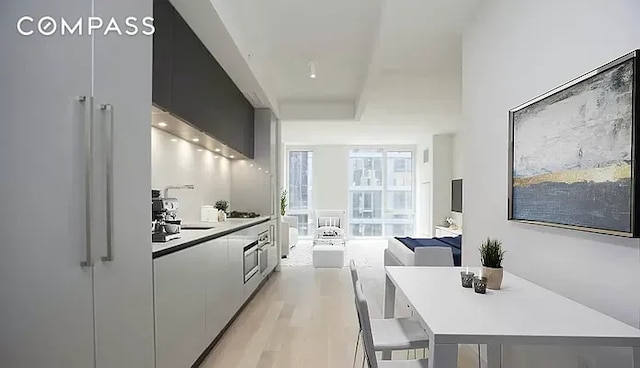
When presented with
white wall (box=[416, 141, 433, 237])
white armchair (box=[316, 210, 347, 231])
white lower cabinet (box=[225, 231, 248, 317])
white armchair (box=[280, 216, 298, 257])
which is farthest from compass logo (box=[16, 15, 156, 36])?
white armchair (box=[316, 210, 347, 231])

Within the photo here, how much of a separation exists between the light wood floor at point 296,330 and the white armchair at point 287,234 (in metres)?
2.60

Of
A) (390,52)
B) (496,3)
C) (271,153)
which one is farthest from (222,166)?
(496,3)

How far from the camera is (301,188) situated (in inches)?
494

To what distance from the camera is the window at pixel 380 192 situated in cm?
1257

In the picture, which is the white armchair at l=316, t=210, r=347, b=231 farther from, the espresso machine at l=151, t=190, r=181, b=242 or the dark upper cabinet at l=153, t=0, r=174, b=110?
the dark upper cabinet at l=153, t=0, r=174, b=110

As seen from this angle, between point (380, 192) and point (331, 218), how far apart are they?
1699 mm

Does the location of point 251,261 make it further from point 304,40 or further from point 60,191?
point 60,191

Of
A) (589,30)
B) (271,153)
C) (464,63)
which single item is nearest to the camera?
(589,30)

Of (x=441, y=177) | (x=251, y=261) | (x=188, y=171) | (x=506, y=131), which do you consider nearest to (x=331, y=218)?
(x=441, y=177)

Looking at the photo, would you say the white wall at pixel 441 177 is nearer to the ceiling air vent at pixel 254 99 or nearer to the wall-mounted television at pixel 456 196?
the wall-mounted television at pixel 456 196

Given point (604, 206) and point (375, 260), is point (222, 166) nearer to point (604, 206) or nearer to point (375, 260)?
point (375, 260)

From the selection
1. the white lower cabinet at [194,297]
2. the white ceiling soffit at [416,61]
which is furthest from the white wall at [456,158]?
the white lower cabinet at [194,297]

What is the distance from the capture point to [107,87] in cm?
185

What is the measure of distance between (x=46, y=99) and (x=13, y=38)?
0.24 m
